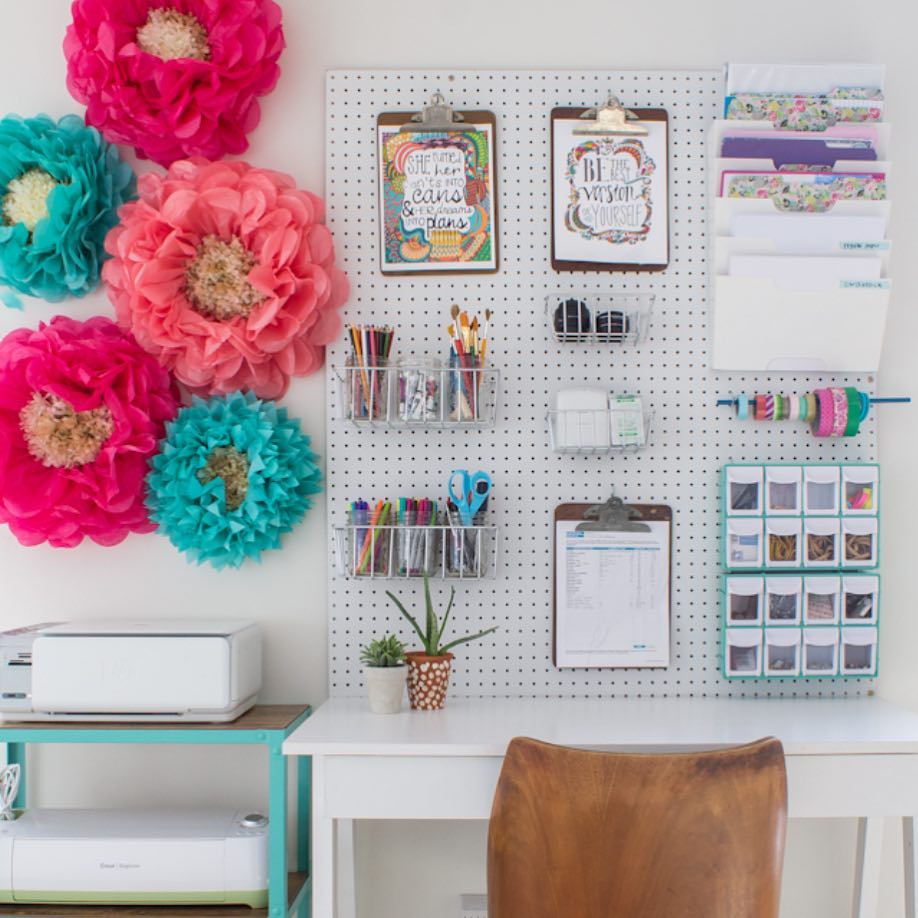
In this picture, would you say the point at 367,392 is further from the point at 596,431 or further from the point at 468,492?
the point at 596,431

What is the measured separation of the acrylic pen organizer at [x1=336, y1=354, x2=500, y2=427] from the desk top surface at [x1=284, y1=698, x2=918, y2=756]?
513mm

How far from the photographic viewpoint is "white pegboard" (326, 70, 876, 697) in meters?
1.85

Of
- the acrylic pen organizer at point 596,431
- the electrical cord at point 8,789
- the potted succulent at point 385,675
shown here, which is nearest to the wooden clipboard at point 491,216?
the acrylic pen organizer at point 596,431

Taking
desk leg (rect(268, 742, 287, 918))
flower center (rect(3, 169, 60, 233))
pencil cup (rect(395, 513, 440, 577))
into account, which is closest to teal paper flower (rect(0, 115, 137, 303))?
flower center (rect(3, 169, 60, 233))

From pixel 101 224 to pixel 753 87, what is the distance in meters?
1.24

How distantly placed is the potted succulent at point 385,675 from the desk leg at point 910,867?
0.83 metres

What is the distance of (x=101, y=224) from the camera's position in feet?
6.01

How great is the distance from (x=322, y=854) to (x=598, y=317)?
1.02 meters

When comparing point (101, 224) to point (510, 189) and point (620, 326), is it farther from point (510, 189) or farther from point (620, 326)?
point (620, 326)

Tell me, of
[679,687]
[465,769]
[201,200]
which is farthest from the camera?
[679,687]

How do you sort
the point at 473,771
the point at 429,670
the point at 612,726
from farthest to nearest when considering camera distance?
1. the point at 429,670
2. the point at 612,726
3. the point at 473,771

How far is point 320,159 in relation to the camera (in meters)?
1.89

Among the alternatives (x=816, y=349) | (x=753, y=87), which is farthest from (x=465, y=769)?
(x=753, y=87)

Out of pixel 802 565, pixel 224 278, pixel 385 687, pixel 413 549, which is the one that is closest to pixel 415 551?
pixel 413 549
